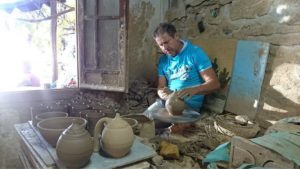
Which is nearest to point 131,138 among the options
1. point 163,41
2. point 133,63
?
point 163,41

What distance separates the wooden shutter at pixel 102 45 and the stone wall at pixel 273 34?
1.03 meters

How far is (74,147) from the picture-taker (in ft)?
3.90

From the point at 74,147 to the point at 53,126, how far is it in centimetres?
45

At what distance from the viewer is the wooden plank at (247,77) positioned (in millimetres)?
2311

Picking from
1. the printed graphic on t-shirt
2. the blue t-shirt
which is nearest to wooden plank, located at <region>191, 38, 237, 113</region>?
the blue t-shirt

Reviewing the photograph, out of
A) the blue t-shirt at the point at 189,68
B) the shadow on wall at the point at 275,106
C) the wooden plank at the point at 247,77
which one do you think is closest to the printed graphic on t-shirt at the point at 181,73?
the blue t-shirt at the point at 189,68

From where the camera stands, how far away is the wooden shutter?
9.20 feet

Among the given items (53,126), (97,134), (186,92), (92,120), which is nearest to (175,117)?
(186,92)

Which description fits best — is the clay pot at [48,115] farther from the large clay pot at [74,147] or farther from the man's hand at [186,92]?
the man's hand at [186,92]

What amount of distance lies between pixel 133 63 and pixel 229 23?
1.33 metres

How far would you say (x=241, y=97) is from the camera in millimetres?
2482

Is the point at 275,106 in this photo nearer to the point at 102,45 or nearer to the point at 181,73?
the point at 181,73

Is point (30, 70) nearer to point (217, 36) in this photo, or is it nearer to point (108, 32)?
point (108, 32)

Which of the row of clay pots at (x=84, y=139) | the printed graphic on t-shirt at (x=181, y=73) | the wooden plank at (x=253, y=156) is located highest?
the printed graphic on t-shirt at (x=181, y=73)
